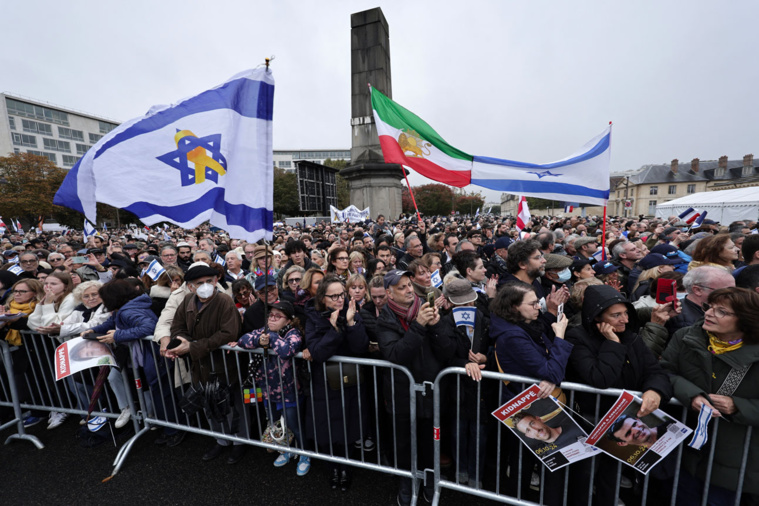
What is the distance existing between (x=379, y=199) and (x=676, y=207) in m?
26.5

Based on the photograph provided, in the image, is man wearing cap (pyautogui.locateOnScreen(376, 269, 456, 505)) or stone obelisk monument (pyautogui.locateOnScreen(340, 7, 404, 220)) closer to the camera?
man wearing cap (pyautogui.locateOnScreen(376, 269, 456, 505))

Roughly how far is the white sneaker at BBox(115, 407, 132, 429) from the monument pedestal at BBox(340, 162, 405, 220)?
44.1 ft

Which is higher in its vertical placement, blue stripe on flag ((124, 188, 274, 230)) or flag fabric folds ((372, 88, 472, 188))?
flag fabric folds ((372, 88, 472, 188))

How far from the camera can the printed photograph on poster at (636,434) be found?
217 cm

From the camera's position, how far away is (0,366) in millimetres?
4242

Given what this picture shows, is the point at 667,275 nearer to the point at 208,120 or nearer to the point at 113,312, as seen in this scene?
the point at 208,120

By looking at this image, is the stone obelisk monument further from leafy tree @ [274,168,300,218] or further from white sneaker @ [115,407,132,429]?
leafy tree @ [274,168,300,218]

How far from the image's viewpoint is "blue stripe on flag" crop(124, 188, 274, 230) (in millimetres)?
2698

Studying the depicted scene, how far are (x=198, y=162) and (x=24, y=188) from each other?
53.1 meters

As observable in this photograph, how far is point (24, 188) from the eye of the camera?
1494 inches

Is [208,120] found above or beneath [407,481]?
above

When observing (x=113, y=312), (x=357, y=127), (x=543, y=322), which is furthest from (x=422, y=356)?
(x=357, y=127)

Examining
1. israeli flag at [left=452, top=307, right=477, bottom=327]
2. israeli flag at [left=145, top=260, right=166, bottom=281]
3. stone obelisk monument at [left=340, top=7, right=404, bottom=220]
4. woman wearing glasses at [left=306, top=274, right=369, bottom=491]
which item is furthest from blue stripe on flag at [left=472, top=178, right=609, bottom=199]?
stone obelisk monument at [left=340, top=7, right=404, bottom=220]

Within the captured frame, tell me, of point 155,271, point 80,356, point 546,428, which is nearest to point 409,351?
point 546,428
